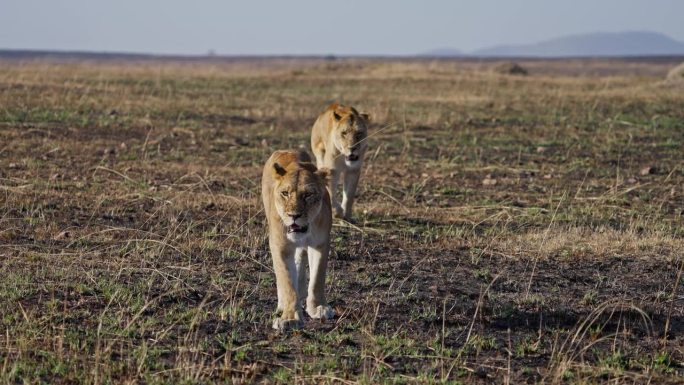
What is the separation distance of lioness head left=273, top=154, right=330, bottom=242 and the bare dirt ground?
72cm

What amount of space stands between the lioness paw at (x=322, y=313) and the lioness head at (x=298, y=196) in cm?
61

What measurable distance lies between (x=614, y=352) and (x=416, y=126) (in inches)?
582

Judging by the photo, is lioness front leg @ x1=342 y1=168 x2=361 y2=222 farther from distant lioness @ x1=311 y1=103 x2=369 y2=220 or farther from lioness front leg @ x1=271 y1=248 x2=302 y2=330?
lioness front leg @ x1=271 y1=248 x2=302 y2=330

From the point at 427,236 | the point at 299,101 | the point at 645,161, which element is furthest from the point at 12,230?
the point at 299,101

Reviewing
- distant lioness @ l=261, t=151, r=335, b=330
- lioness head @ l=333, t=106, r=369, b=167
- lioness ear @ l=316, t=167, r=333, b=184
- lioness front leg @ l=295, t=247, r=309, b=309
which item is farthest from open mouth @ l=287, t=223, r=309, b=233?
lioness head @ l=333, t=106, r=369, b=167

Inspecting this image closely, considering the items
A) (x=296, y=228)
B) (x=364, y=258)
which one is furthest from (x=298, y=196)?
(x=364, y=258)

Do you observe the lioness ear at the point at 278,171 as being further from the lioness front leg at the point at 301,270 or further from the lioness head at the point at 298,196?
the lioness front leg at the point at 301,270

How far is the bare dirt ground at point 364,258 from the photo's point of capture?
6234 millimetres

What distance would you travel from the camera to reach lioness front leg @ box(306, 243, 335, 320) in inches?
272

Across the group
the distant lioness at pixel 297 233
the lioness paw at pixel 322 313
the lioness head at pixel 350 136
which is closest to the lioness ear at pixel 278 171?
the distant lioness at pixel 297 233

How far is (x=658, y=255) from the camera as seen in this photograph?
379 inches

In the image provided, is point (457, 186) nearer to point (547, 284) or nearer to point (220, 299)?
point (547, 284)

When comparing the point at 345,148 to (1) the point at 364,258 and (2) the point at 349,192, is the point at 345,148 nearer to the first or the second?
(2) the point at 349,192

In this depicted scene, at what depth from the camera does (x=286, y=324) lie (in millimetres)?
6758
